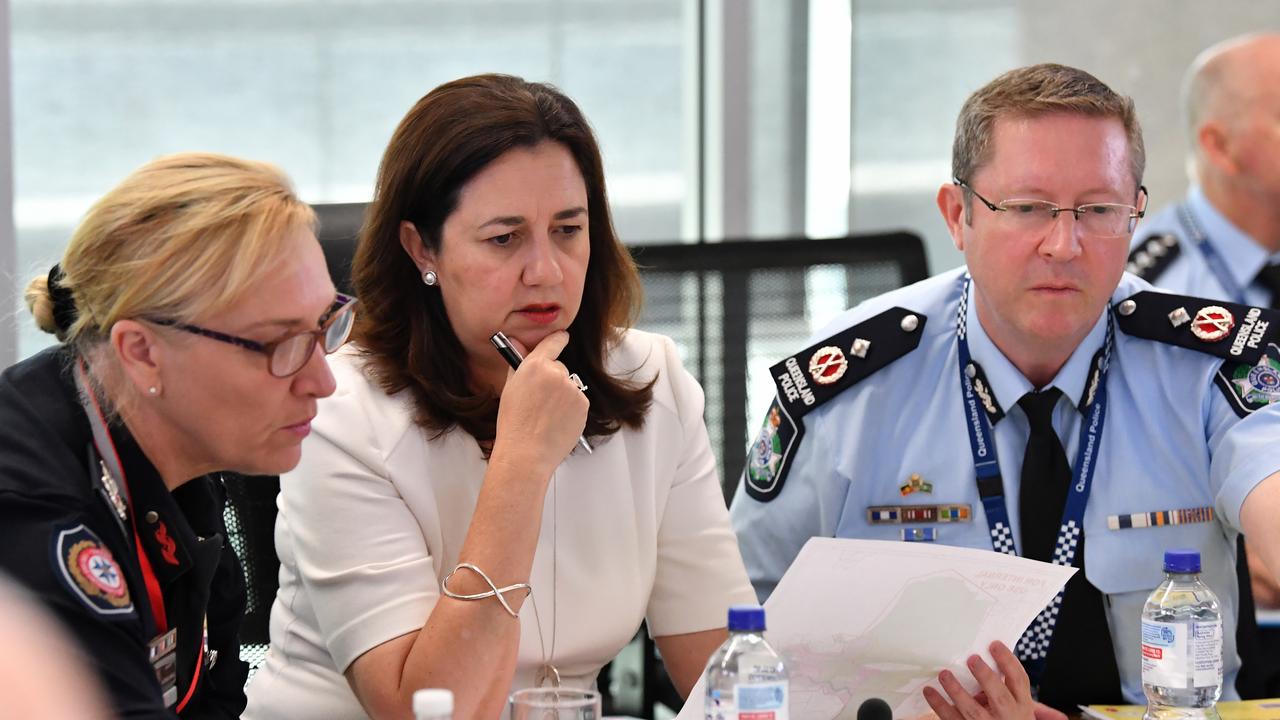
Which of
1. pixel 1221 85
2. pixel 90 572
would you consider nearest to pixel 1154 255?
pixel 1221 85

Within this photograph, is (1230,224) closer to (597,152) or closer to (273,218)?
(597,152)

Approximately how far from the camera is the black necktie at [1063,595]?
6.32 feet

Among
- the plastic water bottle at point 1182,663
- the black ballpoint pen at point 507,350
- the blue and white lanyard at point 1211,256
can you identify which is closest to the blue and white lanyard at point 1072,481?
the plastic water bottle at point 1182,663

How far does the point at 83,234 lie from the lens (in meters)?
1.42

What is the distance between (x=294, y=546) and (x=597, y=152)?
2.06 ft

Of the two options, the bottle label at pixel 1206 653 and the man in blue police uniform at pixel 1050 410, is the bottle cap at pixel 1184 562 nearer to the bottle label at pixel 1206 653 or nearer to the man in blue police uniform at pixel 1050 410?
the bottle label at pixel 1206 653

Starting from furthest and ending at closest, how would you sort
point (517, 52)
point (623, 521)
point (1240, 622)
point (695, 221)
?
point (695, 221) < point (517, 52) < point (1240, 622) < point (623, 521)

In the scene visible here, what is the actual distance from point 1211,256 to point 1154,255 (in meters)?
0.16

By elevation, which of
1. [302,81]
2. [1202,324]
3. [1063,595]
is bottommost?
[1063,595]

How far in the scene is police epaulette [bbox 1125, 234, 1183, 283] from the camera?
3.60m

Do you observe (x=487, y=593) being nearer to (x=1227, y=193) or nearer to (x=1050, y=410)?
(x=1050, y=410)

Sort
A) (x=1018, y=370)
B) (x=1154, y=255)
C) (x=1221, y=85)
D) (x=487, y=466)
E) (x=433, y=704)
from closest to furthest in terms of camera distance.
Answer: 1. (x=433, y=704)
2. (x=487, y=466)
3. (x=1018, y=370)
4. (x=1154, y=255)
5. (x=1221, y=85)

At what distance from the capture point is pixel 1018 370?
2086 mm

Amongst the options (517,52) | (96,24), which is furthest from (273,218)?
(517,52)
